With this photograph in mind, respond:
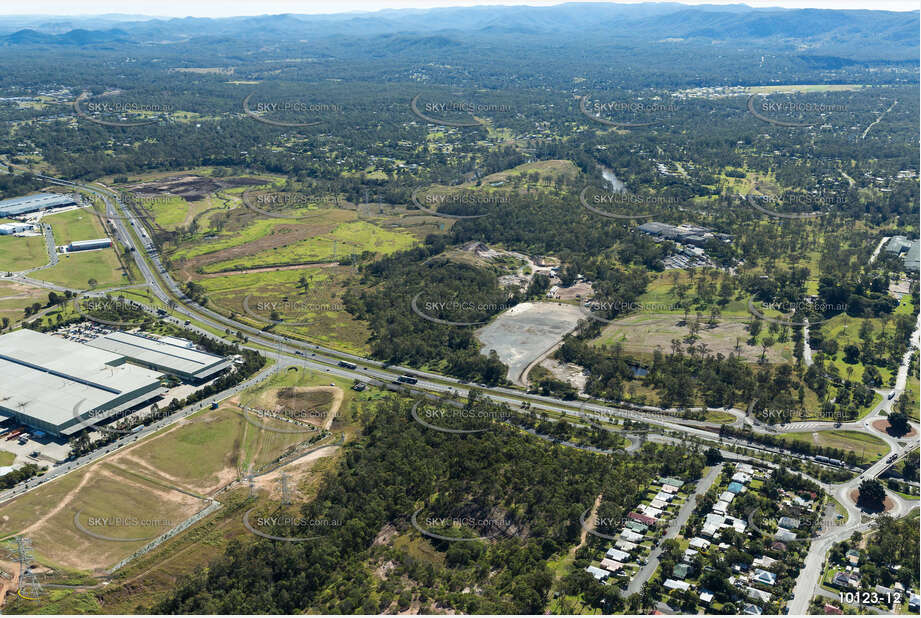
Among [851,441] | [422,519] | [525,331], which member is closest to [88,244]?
[525,331]

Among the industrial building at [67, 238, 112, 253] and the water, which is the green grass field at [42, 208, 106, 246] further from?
the water

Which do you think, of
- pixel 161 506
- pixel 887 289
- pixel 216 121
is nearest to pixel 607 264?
pixel 887 289

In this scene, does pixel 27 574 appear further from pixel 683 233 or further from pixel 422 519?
pixel 683 233

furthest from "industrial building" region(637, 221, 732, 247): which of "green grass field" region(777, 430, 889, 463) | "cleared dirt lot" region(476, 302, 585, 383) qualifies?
"green grass field" region(777, 430, 889, 463)

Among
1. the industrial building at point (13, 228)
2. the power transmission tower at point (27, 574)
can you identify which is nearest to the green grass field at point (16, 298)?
the industrial building at point (13, 228)

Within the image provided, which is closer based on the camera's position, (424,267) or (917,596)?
(917,596)

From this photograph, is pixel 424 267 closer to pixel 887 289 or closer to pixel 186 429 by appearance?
pixel 186 429
